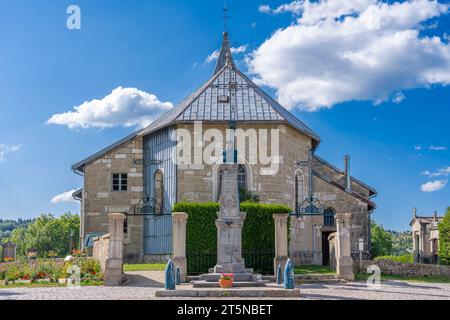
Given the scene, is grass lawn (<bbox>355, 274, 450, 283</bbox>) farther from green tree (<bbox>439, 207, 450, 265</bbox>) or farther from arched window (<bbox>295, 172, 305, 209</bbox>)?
green tree (<bbox>439, 207, 450, 265</bbox>)

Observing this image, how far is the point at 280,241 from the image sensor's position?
74.2 ft

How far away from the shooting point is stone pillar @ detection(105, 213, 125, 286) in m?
20.6

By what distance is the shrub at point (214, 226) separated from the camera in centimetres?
2377

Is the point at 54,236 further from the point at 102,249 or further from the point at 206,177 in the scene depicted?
the point at 102,249

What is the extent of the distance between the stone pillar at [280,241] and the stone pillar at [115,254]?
19.0 ft

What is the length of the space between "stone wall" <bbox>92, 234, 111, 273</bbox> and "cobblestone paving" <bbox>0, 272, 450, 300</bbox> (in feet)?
3.97

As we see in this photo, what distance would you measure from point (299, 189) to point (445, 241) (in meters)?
11.8

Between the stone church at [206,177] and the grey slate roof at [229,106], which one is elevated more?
the grey slate roof at [229,106]

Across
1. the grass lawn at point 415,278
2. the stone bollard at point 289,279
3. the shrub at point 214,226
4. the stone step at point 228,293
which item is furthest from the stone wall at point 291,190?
the stone step at point 228,293

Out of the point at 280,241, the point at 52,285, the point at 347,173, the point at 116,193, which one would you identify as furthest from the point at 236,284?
the point at 347,173

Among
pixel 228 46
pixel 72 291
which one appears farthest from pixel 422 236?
pixel 72 291

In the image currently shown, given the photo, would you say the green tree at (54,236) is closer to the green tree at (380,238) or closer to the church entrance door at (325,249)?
the green tree at (380,238)

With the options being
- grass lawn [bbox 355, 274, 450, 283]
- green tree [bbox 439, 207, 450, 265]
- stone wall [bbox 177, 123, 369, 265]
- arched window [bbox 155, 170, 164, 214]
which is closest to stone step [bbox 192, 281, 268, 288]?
grass lawn [bbox 355, 274, 450, 283]

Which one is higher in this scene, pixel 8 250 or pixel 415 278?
pixel 8 250
